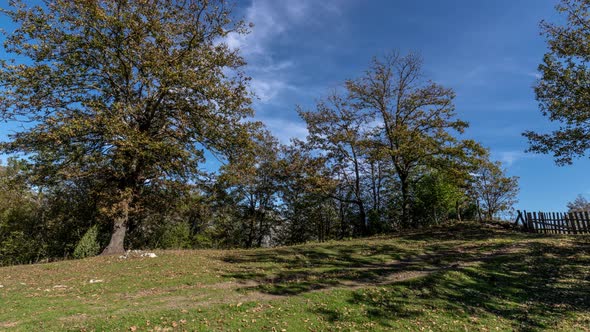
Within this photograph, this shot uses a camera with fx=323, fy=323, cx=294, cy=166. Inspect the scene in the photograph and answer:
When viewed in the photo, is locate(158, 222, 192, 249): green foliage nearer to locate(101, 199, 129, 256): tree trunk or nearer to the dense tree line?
the dense tree line

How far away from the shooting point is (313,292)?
9.94 metres

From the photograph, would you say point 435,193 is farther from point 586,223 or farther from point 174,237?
point 174,237

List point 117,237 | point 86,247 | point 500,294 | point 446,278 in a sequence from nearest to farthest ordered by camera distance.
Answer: point 500,294 < point 446,278 < point 117,237 < point 86,247

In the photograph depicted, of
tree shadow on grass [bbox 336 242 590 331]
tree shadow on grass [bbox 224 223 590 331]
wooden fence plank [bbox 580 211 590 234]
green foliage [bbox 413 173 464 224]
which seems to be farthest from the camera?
green foliage [bbox 413 173 464 224]

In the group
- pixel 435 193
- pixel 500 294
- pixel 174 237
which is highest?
pixel 435 193

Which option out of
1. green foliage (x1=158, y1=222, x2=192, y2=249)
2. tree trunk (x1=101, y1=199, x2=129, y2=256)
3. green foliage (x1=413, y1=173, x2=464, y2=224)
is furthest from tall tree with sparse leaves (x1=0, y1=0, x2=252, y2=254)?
green foliage (x1=413, y1=173, x2=464, y2=224)

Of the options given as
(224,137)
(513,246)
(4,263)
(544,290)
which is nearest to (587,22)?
(513,246)

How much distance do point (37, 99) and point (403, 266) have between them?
17.7m

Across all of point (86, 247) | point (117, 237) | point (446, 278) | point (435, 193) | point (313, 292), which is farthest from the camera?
point (435, 193)

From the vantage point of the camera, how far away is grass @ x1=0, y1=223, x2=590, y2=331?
7.75 metres

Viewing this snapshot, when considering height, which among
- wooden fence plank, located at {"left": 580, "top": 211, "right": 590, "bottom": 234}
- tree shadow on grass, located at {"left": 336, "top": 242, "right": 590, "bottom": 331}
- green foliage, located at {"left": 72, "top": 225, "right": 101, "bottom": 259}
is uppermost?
wooden fence plank, located at {"left": 580, "top": 211, "right": 590, "bottom": 234}

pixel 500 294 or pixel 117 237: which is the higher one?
pixel 117 237

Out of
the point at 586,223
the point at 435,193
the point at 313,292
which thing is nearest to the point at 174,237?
the point at 313,292

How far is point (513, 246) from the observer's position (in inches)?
669
